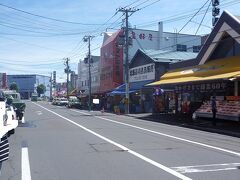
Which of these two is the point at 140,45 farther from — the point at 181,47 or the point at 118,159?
the point at 118,159

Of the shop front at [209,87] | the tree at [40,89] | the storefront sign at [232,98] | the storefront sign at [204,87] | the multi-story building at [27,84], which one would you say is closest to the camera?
the shop front at [209,87]

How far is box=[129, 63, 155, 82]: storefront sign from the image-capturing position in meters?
45.6

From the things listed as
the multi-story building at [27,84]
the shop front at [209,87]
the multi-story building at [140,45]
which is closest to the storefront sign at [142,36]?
the multi-story building at [140,45]

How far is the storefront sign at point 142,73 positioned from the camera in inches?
1795

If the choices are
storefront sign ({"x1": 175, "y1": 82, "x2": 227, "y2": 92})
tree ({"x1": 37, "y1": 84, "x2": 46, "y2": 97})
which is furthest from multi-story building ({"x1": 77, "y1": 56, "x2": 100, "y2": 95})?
tree ({"x1": 37, "y1": 84, "x2": 46, "y2": 97})

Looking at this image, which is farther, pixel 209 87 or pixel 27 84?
pixel 27 84

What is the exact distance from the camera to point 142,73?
48750 millimetres

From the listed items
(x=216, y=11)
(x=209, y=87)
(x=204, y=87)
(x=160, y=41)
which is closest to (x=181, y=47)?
(x=160, y=41)

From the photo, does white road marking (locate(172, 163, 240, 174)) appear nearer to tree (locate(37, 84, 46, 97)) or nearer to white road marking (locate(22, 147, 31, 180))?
white road marking (locate(22, 147, 31, 180))

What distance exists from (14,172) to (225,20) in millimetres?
22151

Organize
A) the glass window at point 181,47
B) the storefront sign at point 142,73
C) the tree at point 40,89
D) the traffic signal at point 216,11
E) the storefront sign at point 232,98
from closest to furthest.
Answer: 1. the storefront sign at point 232,98
2. the traffic signal at point 216,11
3. the storefront sign at point 142,73
4. the glass window at point 181,47
5. the tree at point 40,89

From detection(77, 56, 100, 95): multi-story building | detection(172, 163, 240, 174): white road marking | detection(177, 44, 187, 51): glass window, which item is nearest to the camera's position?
detection(172, 163, 240, 174): white road marking

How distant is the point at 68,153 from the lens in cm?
1327

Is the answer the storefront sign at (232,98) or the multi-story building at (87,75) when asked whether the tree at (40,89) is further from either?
the storefront sign at (232,98)
